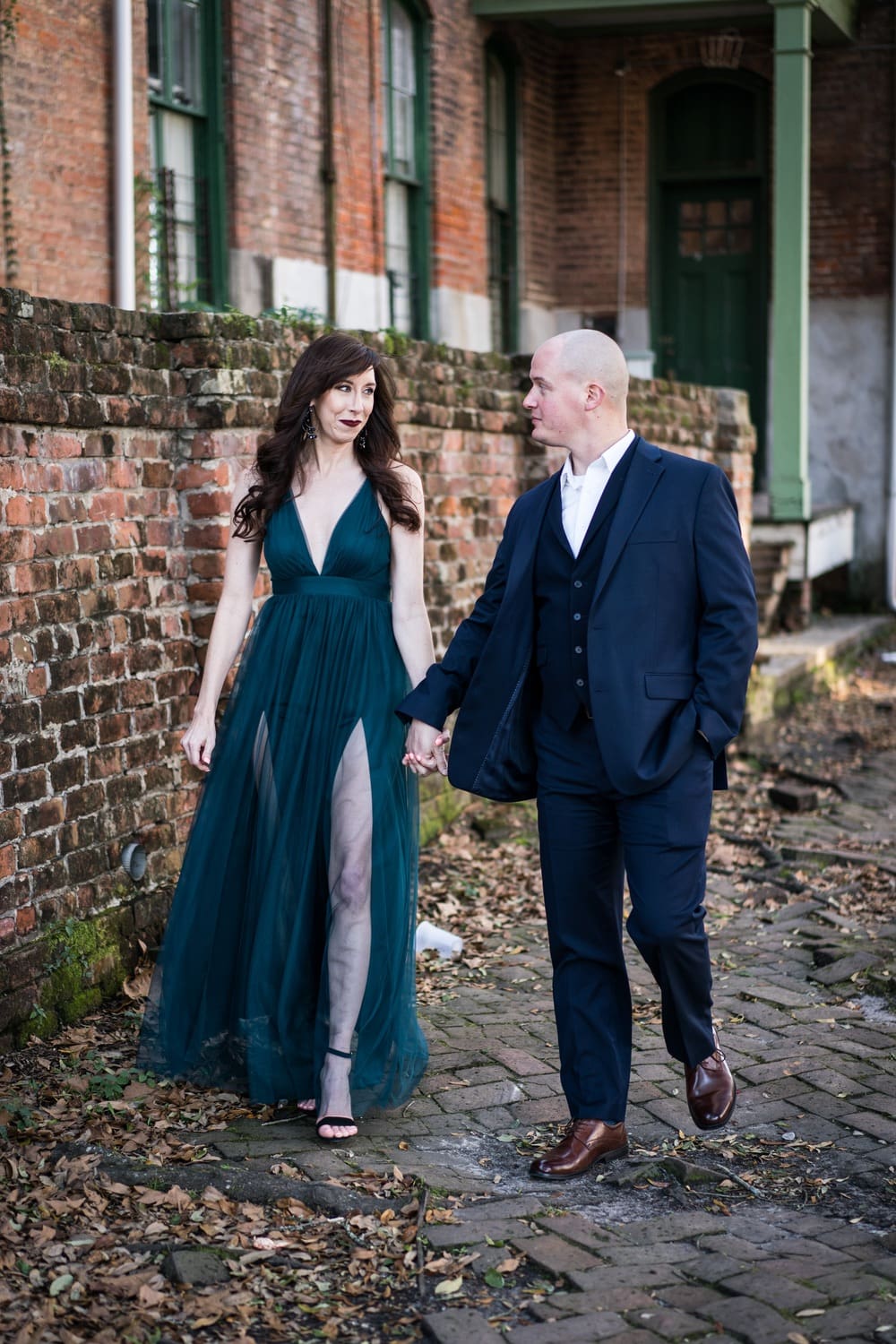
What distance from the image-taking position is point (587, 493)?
427 centimetres

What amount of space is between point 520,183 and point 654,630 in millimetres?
13178

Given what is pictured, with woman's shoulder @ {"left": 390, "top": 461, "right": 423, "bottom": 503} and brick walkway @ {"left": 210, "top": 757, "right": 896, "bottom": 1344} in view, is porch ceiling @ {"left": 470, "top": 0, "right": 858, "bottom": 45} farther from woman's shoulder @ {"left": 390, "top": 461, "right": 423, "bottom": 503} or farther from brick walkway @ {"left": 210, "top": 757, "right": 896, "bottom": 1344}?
woman's shoulder @ {"left": 390, "top": 461, "right": 423, "bottom": 503}

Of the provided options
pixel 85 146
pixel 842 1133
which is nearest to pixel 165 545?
pixel 842 1133

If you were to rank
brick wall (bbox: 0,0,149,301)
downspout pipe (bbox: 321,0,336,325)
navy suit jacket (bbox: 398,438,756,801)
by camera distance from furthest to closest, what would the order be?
1. downspout pipe (bbox: 321,0,336,325)
2. brick wall (bbox: 0,0,149,301)
3. navy suit jacket (bbox: 398,438,756,801)

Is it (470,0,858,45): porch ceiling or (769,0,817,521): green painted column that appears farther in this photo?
(470,0,858,45): porch ceiling

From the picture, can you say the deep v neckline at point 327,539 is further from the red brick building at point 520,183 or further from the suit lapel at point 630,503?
the red brick building at point 520,183

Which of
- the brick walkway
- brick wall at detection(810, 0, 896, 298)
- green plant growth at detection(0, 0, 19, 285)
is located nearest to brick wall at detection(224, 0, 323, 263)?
green plant growth at detection(0, 0, 19, 285)

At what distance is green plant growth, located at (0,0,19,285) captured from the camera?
8.62 meters

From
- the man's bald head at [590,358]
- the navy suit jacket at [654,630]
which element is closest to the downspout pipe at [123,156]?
the man's bald head at [590,358]

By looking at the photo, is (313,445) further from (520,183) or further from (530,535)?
(520,183)

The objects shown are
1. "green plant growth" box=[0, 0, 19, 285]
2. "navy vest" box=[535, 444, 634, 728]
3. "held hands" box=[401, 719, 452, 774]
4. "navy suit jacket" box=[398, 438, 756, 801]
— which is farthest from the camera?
"green plant growth" box=[0, 0, 19, 285]

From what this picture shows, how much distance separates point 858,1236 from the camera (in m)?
3.88

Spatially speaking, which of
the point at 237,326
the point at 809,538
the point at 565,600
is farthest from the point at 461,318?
the point at 565,600

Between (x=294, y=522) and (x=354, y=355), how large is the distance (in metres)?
0.51
